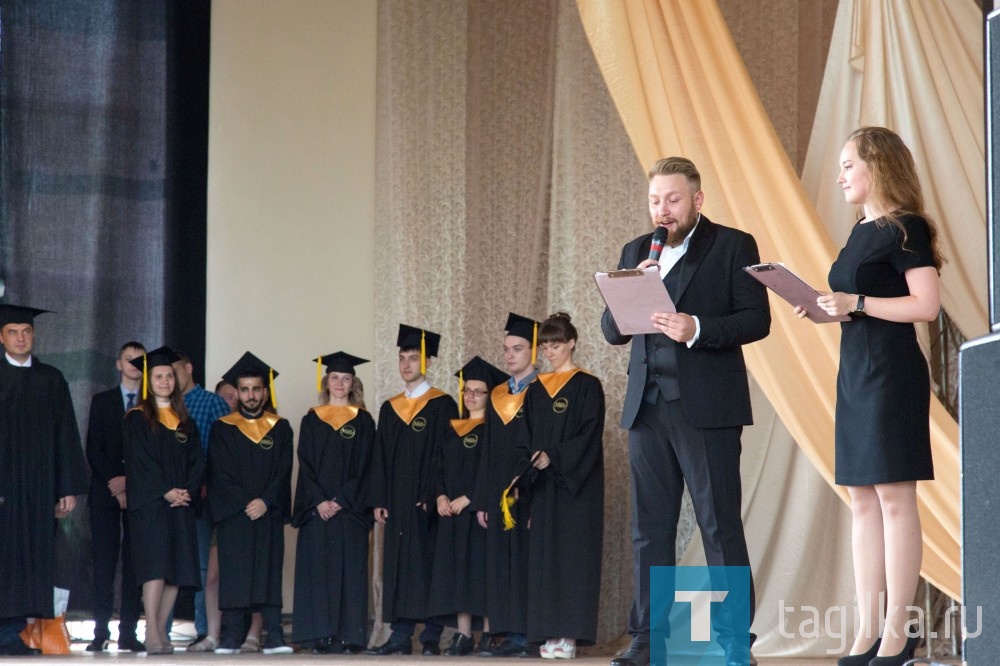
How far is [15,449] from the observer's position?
21.8 ft

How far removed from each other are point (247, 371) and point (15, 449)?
133cm

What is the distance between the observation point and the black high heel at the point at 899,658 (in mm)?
3289

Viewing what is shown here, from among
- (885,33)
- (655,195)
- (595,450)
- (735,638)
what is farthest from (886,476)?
(595,450)

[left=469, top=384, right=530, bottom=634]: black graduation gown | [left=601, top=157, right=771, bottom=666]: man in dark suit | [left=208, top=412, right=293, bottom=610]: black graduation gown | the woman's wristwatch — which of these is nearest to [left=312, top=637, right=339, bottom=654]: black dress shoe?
[left=208, top=412, right=293, bottom=610]: black graduation gown

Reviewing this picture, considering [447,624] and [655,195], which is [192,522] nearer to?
[447,624]

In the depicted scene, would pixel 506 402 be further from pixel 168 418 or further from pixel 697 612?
pixel 168 418

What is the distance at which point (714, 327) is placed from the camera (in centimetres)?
380

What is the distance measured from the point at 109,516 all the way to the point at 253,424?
0.95 m

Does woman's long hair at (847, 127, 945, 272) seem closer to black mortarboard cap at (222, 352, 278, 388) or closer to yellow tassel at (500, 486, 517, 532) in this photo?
yellow tassel at (500, 486, 517, 532)

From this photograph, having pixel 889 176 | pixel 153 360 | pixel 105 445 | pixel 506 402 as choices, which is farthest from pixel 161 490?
pixel 889 176

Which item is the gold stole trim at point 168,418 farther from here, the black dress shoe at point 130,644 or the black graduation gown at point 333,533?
the black dress shoe at point 130,644

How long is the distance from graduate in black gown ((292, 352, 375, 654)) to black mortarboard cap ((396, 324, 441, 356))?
0.34 m

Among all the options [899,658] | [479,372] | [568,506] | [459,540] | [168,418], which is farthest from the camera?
[479,372]

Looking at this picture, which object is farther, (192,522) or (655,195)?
(192,522)
